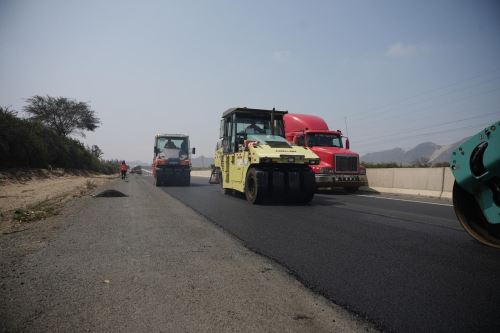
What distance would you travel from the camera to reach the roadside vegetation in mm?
20250

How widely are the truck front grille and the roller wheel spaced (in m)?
8.49

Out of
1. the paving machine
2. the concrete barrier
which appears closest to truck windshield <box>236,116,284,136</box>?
the concrete barrier

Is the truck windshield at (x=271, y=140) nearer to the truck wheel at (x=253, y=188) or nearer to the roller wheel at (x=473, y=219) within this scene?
the truck wheel at (x=253, y=188)

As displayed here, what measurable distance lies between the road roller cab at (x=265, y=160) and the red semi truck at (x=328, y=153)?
8.54 feet

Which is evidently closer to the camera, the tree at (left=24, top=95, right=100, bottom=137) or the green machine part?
the green machine part

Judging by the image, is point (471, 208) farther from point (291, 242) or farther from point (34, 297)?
point (34, 297)

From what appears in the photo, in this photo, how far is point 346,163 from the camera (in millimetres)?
13391

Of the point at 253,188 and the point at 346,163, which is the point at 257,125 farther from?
the point at 346,163

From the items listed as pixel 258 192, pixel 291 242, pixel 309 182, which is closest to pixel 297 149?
pixel 309 182

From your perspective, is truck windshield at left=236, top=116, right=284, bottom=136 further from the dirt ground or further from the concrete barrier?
the dirt ground

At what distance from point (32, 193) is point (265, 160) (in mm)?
10351

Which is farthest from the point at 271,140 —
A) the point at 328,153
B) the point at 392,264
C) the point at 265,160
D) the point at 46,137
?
the point at 46,137

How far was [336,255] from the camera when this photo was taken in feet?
13.6

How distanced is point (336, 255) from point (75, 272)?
119 inches
